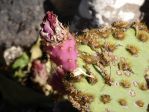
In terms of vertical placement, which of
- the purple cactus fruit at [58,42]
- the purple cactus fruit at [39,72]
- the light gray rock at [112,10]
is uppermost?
the purple cactus fruit at [39,72]

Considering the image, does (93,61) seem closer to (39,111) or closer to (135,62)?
(135,62)

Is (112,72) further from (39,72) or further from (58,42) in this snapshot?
(39,72)

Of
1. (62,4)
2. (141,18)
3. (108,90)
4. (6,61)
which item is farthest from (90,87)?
(6,61)

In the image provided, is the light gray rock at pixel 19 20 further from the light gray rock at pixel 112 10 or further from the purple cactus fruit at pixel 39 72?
the light gray rock at pixel 112 10

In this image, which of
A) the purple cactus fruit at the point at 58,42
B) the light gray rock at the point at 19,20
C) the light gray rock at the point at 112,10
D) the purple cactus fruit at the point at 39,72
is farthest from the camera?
the purple cactus fruit at the point at 39,72

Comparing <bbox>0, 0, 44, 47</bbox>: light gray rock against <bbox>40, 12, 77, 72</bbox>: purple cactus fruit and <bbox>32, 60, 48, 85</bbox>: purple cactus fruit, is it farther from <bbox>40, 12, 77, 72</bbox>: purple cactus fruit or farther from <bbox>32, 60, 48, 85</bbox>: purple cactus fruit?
<bbox>40, 12, 77, 72</bbox>: purple cactus fruit

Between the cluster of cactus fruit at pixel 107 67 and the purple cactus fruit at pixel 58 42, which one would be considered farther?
the cluster of cactus fruit at pixel 107 67

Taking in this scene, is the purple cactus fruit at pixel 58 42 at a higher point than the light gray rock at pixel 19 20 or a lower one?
lower

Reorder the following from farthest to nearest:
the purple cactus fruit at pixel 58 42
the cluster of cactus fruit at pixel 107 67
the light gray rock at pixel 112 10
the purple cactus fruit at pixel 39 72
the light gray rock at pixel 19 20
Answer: the purple cactus fruit at pixel 39 72, the light gray rock at pixel 19 20, the light gray rock at pixel 112 10, the cluster of cactus fruit at pixel 107 67, the purple cactus fruit at pixel 58 42

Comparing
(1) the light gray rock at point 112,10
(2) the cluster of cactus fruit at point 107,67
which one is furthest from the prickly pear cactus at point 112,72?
(1) the light gray rock at point 112,10
